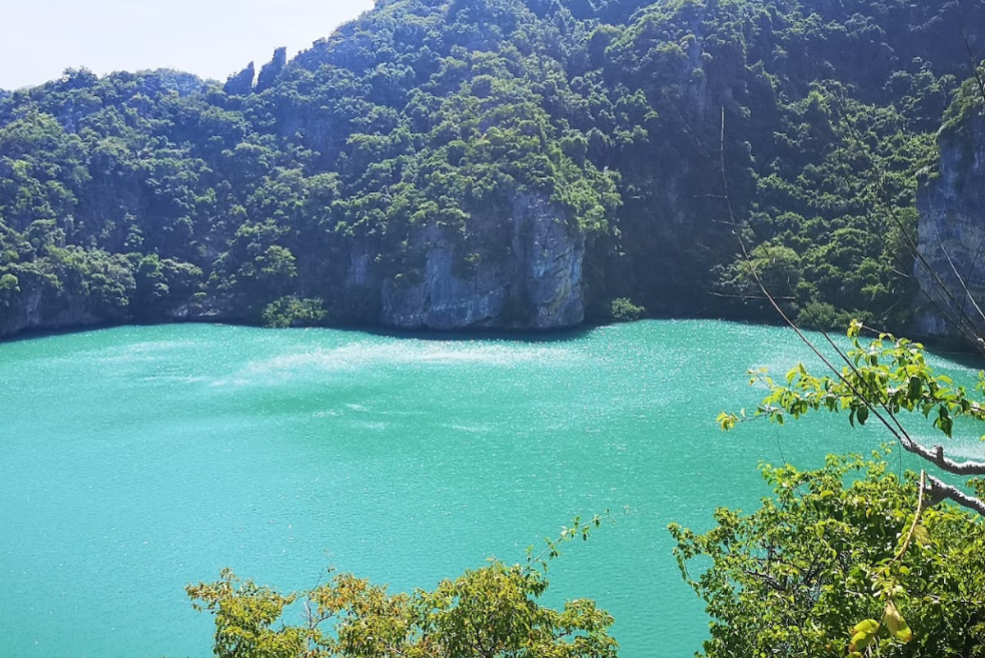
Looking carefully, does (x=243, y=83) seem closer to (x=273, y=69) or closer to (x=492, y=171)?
(x=273, y=69)

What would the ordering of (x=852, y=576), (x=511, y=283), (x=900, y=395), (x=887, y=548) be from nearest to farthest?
(x=852, y=576), (x=900, y=395), (x=887, y=548), (x=511, y=283)

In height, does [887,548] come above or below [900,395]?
below

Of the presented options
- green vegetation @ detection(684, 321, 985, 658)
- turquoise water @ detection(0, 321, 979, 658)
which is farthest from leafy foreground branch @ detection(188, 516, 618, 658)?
turquoise water @ detection(0, 321, 979, 658)

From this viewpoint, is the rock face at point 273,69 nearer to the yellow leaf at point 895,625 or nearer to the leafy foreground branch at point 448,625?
the leafy foreground branch at point 448,625

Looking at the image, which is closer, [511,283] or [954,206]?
[954,206]

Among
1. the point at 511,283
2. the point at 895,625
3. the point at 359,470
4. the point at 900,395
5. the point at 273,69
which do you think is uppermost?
the point at 273,69

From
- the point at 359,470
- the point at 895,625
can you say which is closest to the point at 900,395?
the point at 895,625

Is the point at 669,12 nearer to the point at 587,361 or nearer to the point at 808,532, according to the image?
the point at 587,361
